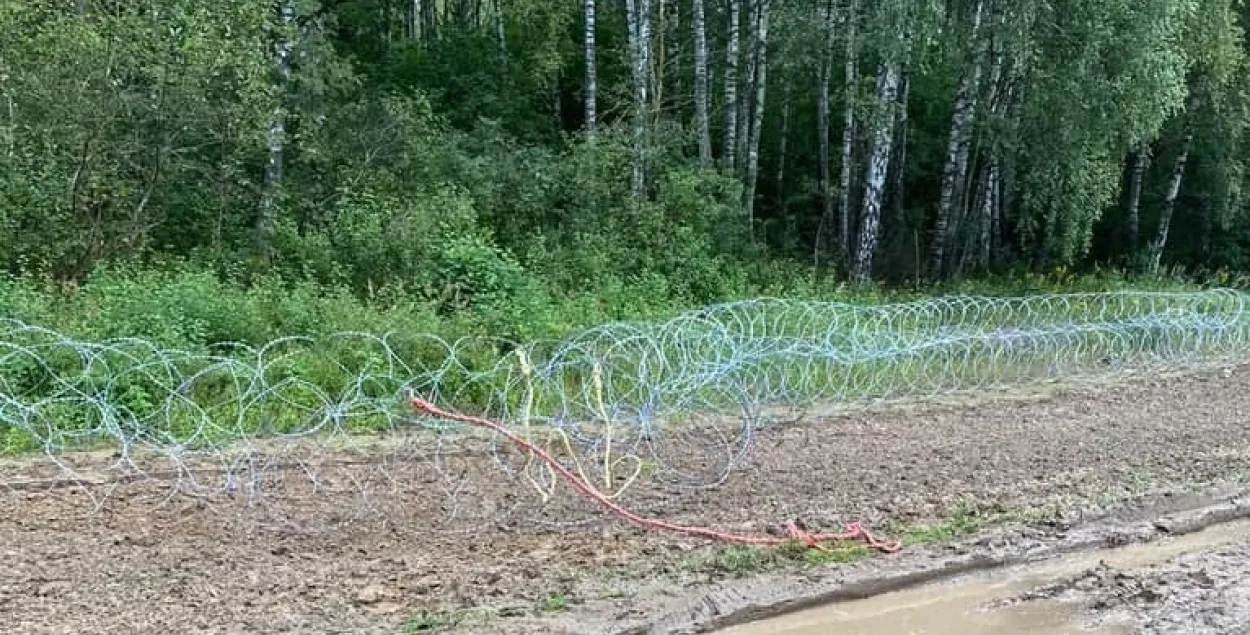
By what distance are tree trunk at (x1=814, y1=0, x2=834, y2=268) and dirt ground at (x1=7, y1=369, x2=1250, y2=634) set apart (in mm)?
7443

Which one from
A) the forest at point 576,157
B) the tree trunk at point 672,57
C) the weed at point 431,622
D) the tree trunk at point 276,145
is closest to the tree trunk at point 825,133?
the forest at point 576,157

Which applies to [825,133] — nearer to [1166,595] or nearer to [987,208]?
[987,208]

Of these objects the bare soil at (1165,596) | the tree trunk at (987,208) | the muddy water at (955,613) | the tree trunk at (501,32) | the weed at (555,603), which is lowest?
the muddy water at (955,613)

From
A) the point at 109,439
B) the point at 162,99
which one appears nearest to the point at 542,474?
the point at 109,439

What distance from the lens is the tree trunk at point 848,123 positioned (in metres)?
12.7

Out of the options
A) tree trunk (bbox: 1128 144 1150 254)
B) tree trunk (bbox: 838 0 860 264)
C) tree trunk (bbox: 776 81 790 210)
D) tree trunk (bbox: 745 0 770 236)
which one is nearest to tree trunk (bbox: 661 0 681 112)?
tree trunk (bbox: 745 0 770 236)

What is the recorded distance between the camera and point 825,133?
51.6 ft

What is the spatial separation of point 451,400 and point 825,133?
384 inches

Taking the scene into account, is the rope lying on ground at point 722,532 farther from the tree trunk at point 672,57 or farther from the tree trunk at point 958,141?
the tree trunk at point 672,57

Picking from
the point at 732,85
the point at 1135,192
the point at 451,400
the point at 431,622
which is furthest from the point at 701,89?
the point at 431,622

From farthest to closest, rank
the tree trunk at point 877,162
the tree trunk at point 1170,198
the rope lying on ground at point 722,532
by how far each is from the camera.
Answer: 1. the tree trunk at point 1170,198
2. the tree trunk at point 877,162
3. the rope lying on ground at point 722,532

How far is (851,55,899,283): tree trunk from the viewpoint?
1258cm

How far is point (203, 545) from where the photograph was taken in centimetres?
494

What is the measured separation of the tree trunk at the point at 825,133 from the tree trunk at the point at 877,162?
2.83 ft
